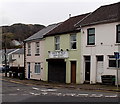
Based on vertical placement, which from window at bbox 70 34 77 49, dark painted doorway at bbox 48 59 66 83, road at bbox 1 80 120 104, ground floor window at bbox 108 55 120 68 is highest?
window at bbox 70 34 77 49

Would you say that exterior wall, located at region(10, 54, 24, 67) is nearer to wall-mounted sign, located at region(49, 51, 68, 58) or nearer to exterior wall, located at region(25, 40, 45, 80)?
exterior wall, located at region(25, 40, 45, 80)

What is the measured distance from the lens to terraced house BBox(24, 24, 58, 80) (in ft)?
108

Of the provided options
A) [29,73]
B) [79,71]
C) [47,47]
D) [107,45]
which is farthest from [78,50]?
[29,73]

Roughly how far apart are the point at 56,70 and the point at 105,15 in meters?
8.84

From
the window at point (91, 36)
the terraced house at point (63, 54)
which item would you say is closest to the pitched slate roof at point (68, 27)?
the terraced house at point (63, 54)

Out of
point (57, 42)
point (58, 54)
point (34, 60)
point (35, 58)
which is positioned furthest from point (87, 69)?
point (34, 60)

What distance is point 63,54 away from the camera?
2839cm

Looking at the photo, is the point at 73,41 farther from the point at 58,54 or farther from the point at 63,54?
the point at 58,54

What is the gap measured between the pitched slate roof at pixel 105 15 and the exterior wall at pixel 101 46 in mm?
446

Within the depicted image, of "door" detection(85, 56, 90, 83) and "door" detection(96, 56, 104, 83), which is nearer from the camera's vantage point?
"door" detection(96, 56, 104, 83)

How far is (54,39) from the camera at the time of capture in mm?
30422

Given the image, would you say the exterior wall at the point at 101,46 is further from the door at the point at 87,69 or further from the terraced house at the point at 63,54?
the terraced house at the point at 63,54

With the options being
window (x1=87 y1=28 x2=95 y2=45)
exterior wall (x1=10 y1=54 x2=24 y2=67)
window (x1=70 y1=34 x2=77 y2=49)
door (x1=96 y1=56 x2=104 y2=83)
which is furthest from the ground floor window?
exterior wall (x1=10 y1=54 x2=24 y2=67)

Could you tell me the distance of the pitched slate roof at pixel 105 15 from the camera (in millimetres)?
22923
